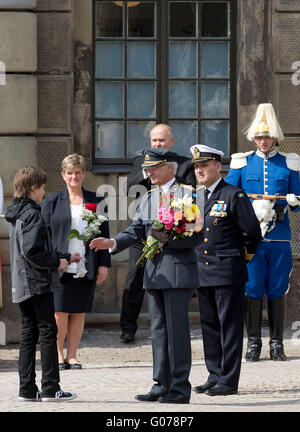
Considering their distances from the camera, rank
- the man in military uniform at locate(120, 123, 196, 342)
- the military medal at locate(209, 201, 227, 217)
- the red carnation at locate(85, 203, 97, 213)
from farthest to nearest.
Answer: the man in military uniform at locate(120, 123, 196, 342) → the red carnation at locate(85, 203, 97, 213) → the military medal at locate(209, 201, 227, 217)

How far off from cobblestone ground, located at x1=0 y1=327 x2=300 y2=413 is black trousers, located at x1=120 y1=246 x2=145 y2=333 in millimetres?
205

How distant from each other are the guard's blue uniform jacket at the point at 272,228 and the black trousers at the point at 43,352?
2667 mm

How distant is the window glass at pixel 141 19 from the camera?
12258 millimetres

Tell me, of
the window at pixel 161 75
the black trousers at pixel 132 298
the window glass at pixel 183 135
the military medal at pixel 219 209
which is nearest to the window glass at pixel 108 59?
the window at pixel 161 75

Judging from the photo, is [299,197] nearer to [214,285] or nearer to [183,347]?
[214,285]

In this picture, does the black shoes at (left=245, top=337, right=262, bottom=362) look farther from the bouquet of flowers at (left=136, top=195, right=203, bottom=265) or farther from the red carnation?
the bouquet of flowers at (left=136, top=195, right=203, bottom=265)

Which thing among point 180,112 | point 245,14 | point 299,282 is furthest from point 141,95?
point 299,282

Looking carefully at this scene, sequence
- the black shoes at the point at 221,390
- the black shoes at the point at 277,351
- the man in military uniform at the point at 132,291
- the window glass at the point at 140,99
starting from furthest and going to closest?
1. the window glass at the point at 140,99
2. the man in military uniform at the point at 132,291
3. the black shoes at the point at 277,351
4. the black shoes at the point at 221,390

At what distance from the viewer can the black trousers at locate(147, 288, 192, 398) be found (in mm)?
7754

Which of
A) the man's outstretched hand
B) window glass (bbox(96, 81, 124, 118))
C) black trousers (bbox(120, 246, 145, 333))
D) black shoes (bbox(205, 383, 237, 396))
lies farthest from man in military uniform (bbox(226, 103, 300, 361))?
window glass (bbox(96, 81, 124, 118))

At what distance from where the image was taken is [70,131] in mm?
11812

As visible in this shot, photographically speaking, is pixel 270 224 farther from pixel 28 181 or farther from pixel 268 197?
pixel 28 181

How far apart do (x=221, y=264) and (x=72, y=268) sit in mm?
1758

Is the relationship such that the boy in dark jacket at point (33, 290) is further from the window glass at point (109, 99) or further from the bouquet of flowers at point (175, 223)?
the window glass at point (109, 99)
